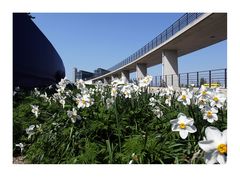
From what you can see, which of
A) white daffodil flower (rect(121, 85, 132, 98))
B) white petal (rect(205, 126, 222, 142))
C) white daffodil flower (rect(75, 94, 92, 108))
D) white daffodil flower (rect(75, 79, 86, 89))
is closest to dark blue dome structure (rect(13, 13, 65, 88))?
white daffodil flower (rect(75, 79, 86, 89))

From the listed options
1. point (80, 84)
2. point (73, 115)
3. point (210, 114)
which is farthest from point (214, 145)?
point (80, 84)

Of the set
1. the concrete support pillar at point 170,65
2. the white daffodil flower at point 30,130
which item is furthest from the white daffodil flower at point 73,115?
the concrete support pillar at point 170,65

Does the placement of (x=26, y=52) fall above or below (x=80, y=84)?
above

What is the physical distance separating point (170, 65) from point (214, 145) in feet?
54.2

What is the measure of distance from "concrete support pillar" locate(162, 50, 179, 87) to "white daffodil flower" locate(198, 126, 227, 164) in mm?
15912

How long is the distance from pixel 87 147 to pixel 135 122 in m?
0.59

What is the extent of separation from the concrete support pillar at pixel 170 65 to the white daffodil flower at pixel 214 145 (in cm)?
1591

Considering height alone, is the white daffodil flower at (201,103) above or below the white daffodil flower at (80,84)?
below

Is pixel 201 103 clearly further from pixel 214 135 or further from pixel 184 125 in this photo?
pixel 214 135

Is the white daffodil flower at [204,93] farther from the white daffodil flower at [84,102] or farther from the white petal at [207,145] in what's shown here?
the white daffodil flower at [84,102]

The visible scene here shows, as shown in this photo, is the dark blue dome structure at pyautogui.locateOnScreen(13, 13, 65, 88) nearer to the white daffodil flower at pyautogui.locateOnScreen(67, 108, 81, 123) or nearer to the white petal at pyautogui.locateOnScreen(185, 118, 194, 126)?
the white daffodil flower at pyautogui.locateOnScreen(67, 108, 81, 123)

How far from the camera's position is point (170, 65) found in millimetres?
17500

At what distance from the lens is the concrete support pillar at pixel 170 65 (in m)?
17.2
